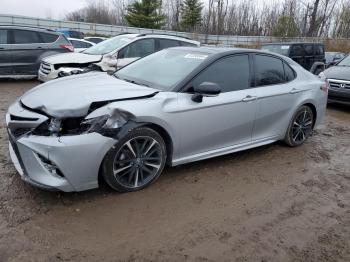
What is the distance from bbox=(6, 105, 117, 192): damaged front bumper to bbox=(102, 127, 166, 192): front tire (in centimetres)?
14

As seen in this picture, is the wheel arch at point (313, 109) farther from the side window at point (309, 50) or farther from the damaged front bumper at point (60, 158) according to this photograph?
the side window at point (309, 50)

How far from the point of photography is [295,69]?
5.81 m

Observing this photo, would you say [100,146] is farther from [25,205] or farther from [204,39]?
[204,39]

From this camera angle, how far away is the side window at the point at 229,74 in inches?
179

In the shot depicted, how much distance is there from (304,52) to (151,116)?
12468 mm

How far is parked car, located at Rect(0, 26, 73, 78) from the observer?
35.1 ft

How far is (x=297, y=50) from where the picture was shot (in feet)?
47.5

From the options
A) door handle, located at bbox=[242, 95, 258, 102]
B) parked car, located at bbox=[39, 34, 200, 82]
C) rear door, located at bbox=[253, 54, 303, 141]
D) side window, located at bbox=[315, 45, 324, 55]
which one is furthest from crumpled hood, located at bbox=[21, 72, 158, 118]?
side window, located at bbox=[315, 45, 324, 55]

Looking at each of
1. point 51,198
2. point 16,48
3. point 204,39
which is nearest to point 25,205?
point 51,198

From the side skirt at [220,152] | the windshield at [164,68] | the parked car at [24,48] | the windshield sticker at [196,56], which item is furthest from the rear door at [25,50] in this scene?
the side skirt at [220,152]

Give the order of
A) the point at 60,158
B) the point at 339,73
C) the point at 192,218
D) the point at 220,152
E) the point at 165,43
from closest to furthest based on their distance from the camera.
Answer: the point at 60,158
the point at 192,218
the point at 220,152
the point at 339,73
the point at 165,43

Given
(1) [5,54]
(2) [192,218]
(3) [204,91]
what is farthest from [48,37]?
(2) [192,218]

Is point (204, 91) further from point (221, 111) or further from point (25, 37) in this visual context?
point (25, 37)

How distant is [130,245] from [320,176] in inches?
115
